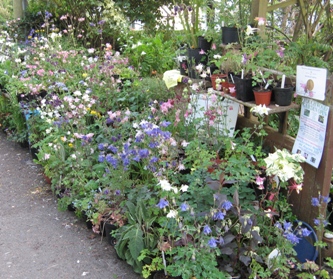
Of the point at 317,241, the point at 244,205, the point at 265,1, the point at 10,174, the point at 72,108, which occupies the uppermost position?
the point at 265,1

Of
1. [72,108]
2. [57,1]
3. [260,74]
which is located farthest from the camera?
[57,1]

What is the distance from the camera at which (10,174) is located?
4980mm

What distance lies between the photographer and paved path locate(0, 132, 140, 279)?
3195 millimetres

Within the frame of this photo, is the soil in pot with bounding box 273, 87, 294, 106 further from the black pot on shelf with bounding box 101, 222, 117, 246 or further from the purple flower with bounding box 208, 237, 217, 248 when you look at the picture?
the black pot on shelf with bounding box 101, 222, 117, 246

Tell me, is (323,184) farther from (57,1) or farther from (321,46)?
(57,1)

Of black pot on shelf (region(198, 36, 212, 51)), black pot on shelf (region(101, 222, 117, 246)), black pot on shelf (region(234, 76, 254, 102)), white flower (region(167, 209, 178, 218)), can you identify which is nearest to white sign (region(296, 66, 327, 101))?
black pot on shelf (region(234, 76, 254, 102))

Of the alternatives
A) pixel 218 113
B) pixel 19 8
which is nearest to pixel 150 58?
pixel 218 113

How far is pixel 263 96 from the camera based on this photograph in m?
3.30

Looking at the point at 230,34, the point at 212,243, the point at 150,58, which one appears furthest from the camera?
the point at 150,58

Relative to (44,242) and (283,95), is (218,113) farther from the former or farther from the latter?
(44,242)

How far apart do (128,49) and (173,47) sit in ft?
3.03

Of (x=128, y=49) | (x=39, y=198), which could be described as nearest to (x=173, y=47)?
(x=128, y=49)

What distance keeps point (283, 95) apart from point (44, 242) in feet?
7.88

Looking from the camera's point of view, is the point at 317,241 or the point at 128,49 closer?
the point at 317,241
